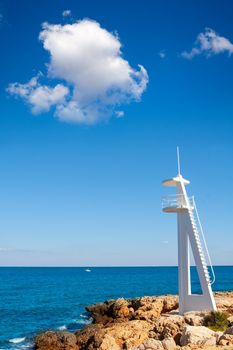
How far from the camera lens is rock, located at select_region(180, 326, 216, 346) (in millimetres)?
17750

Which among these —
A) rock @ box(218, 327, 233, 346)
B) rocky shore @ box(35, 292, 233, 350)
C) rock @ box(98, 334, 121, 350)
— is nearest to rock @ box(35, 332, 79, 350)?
rocky shore @ box(35, 292, 233, 350)

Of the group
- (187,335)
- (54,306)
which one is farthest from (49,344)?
(54,306)

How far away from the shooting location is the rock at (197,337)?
1775cm

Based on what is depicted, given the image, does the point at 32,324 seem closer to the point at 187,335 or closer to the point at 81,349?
the point at 81,349

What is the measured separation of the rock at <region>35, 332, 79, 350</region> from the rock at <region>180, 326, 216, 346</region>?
801 cm

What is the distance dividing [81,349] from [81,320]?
53.9ft

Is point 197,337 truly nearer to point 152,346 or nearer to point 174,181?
point 152,346

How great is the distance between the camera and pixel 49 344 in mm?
26234

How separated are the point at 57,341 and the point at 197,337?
34.3ft

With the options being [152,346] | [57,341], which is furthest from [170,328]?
[57,341]

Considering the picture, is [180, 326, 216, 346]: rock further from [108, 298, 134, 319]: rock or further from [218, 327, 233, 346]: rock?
[108, 298, 134, 319]: rock

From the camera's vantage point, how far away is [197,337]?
1852cm

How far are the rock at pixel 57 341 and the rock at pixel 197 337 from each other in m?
8.01

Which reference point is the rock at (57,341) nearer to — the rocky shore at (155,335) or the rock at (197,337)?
the rocky shore at (155,335)
